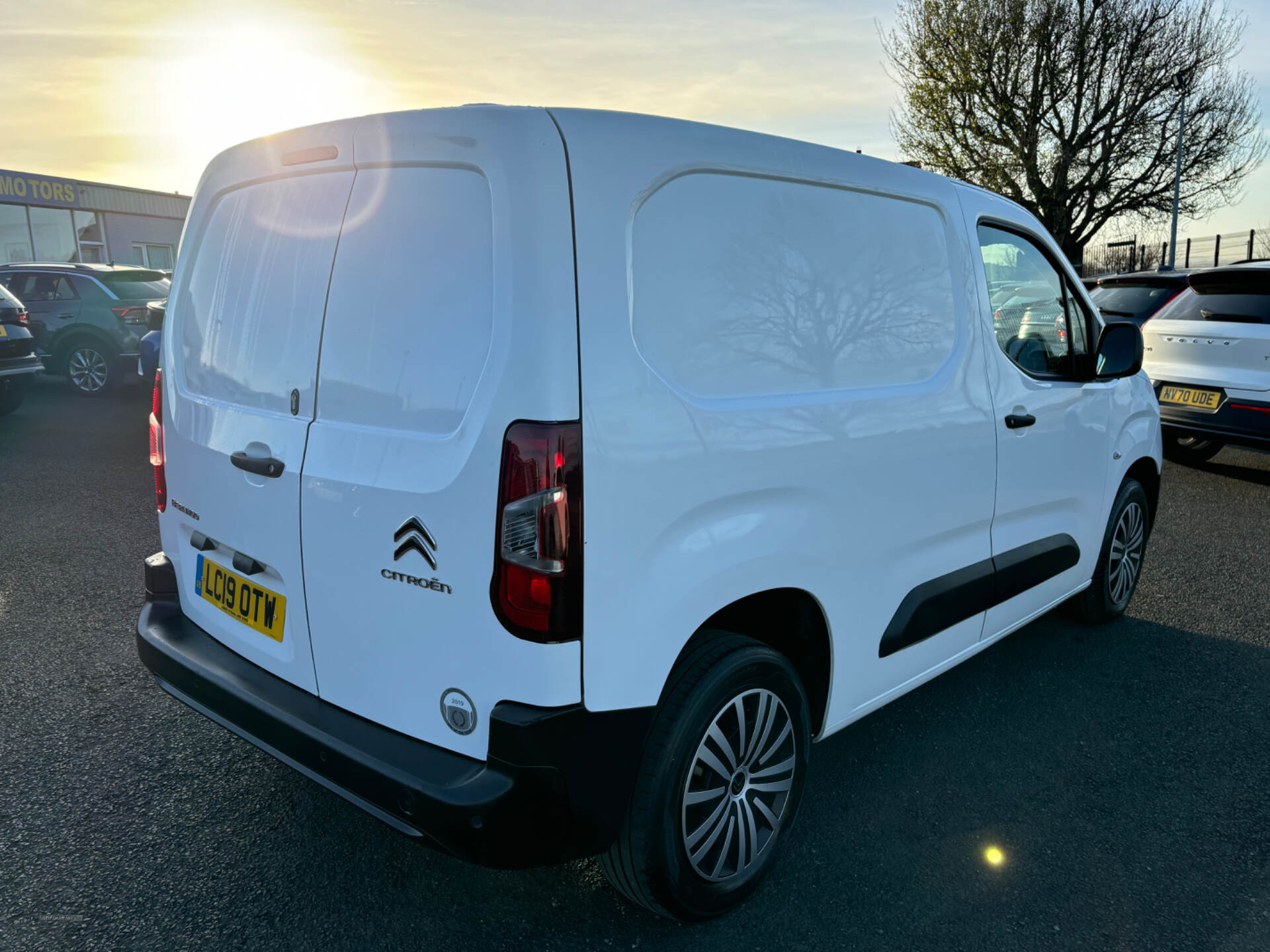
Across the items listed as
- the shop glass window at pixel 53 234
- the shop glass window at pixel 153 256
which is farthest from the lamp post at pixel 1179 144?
the shop glass window at pixel 53 234

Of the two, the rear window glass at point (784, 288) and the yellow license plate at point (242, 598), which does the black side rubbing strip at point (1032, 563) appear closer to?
the rear window glass at point (784, 288)

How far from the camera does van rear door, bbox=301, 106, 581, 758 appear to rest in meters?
1.83

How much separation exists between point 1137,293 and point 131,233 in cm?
3009

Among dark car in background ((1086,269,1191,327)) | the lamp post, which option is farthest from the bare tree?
dark car in background ((1086,269,1191,327))

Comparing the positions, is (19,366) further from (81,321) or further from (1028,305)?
(1028,305)

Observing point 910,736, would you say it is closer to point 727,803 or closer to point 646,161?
point 727,803

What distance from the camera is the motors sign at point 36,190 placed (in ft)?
78.3

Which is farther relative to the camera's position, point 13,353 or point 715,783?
point 13,353

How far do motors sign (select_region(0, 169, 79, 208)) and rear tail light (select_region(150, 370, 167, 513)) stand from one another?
87.4 feet

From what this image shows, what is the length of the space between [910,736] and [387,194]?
2.57 m

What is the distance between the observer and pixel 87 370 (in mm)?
12195

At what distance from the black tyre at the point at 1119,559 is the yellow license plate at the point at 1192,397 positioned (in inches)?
120

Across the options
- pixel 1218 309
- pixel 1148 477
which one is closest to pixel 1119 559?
pixel 1148 477

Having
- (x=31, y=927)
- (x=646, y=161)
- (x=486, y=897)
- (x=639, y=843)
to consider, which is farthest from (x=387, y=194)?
(x=31, y=927)
